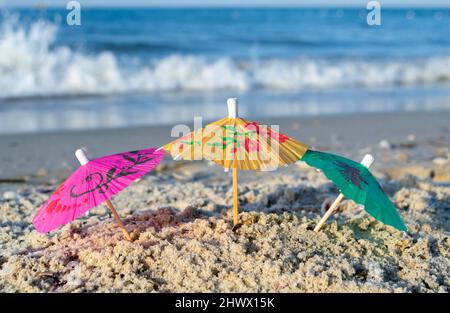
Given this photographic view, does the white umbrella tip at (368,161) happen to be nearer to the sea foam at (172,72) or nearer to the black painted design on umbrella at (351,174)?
the black painted design on umbrella at (351,174)

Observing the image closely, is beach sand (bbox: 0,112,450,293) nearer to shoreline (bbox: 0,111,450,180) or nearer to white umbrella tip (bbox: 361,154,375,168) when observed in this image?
white umbrella tip (bbox: 361,154,375,168)

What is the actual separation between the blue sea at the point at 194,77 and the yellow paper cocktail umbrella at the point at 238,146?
517 centimetres

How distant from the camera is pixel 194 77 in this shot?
12.8 metres

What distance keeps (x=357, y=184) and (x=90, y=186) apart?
1257 mm

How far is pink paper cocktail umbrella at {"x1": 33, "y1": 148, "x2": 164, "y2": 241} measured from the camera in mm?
2582

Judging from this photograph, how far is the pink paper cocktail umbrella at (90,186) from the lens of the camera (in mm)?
2582

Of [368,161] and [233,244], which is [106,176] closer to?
[233,244]

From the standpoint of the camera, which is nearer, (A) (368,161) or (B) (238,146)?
(B) (238,146)

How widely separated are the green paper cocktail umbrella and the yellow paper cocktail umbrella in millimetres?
112

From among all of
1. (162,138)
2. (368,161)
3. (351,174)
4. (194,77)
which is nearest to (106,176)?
(351,174)

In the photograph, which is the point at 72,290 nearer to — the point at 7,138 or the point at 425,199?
the point at 425,199

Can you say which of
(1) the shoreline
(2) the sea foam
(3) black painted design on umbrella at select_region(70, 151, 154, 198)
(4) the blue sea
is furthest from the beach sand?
(2) the sea foam
